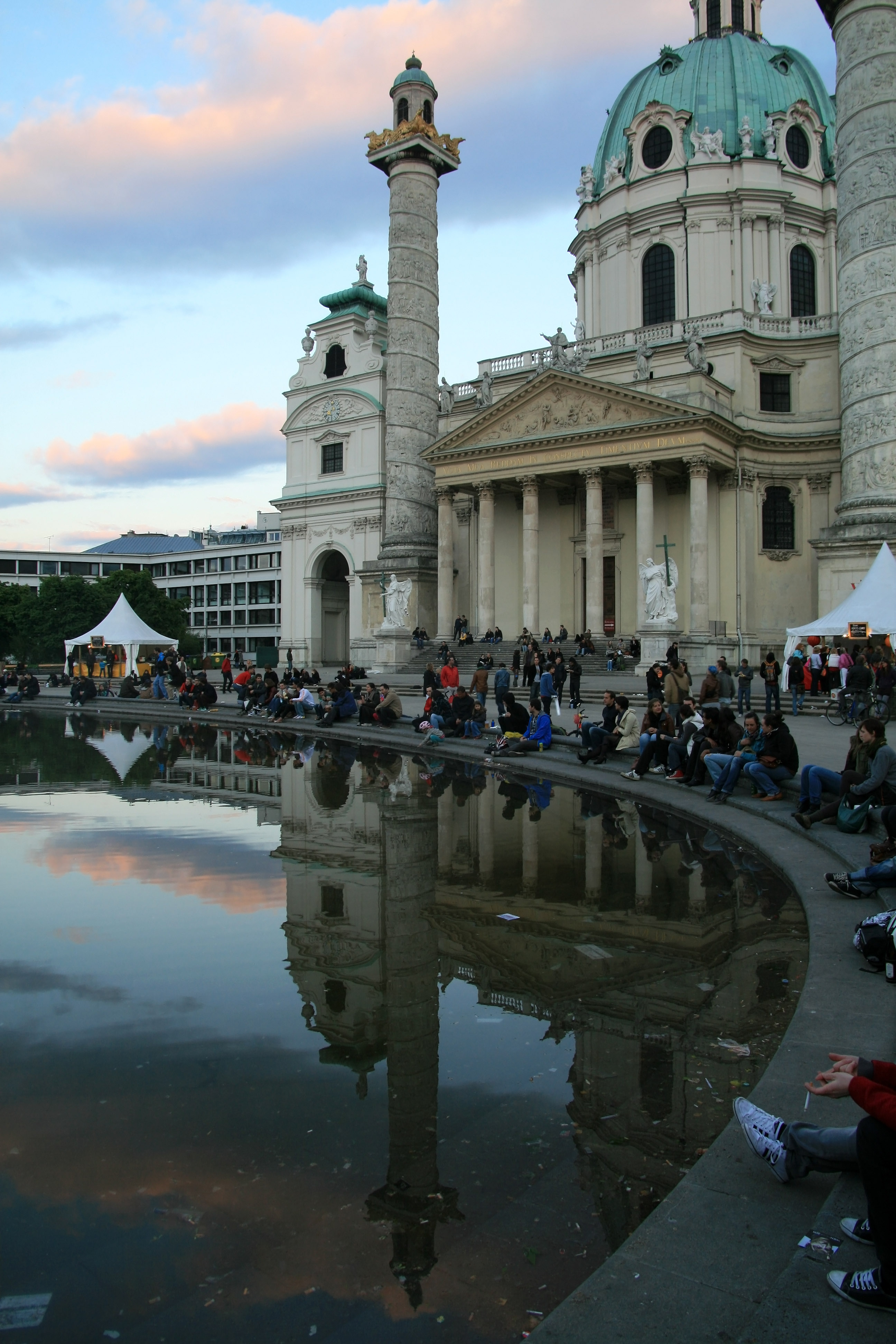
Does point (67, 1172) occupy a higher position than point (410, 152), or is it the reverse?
point (410, 152)

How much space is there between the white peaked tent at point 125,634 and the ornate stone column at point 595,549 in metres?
16.4

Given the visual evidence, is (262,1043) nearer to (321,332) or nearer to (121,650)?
(121,650)

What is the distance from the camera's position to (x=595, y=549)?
34.1 m

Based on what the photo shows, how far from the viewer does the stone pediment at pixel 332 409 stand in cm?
4456

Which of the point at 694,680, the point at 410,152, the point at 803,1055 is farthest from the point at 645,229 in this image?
the point at 803,1055

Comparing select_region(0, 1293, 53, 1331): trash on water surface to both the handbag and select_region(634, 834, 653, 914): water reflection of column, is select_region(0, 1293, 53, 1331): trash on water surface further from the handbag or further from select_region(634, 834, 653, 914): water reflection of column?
the handbag

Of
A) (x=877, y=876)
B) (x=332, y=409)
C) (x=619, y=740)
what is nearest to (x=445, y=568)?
(x=332, y=409)

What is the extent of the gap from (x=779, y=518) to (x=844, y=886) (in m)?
31.2

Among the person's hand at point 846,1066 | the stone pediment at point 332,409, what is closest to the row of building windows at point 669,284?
the stone pediment at point 332,409

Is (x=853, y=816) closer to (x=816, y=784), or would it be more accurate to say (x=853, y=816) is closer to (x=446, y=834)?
(x=816, y=784)

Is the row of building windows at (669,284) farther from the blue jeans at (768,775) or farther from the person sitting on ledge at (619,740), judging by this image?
the blue jeans at (768,775)

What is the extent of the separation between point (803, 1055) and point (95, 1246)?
315cm

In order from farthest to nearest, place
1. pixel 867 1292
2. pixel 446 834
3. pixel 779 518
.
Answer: pixel 779 518 < pixel 446 834 < pixel 867 1292

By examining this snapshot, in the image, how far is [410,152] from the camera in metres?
38.1
